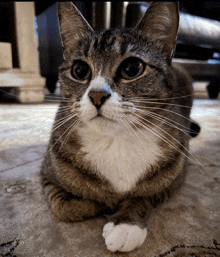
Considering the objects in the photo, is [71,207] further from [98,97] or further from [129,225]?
[98,97]

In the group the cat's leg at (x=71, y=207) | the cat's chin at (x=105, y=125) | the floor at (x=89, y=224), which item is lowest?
the floor at (x=89, y=224)

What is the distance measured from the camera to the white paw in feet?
1.75

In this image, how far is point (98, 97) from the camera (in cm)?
61

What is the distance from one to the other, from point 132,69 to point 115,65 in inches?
2.2

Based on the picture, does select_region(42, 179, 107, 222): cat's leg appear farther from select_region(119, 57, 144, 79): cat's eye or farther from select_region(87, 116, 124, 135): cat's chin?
select_region(119, 57, 144, 79): cat's eye

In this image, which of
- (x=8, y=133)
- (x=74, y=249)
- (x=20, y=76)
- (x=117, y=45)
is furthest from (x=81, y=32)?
(x=20, y=76)

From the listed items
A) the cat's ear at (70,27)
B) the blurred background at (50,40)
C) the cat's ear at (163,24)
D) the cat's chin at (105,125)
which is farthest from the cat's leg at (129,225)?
the blurred background at (50,40)

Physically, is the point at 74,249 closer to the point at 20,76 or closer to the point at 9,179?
the point at 9,179

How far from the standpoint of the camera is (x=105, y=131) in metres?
0.66

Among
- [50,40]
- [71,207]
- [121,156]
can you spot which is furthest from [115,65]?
[50,40]

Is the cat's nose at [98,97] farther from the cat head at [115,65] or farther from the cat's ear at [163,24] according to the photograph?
the cat's ear at [163,24]

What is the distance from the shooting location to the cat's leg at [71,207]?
2.11 feet

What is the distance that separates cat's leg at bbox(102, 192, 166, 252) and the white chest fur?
0.06 m

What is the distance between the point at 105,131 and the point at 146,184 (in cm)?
22
